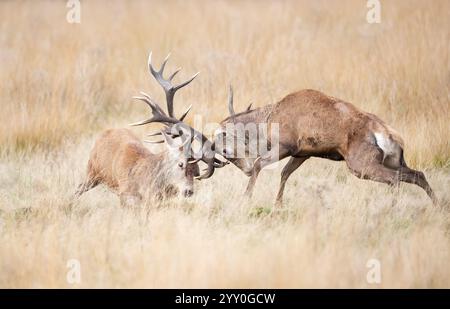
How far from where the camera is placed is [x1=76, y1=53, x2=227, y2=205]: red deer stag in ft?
26.7

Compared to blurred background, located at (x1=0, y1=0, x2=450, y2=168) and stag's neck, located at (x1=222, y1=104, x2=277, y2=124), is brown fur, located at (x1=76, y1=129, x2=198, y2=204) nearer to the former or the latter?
stag's neck, located at (x1=222, y1=104, x2=277, y2=124)

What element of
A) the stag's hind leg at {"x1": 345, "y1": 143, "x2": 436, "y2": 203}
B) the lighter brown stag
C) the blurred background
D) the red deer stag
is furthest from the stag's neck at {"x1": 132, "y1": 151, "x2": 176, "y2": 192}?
the blurred background

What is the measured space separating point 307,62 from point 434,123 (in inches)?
114

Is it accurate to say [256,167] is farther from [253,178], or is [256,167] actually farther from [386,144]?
[386,144]

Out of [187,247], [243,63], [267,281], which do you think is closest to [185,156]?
[187,247]

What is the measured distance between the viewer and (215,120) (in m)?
11.0

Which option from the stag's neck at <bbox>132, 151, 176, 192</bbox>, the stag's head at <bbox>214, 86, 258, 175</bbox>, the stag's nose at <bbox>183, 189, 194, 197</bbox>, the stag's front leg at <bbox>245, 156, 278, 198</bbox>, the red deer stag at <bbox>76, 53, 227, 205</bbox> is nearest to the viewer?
the stag's nose at <bbox>183, 189, 194, 197</bbox>

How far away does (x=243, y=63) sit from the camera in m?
12.6

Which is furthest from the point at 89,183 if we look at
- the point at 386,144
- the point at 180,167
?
the point at 386,144

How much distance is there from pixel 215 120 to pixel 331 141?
3332mm

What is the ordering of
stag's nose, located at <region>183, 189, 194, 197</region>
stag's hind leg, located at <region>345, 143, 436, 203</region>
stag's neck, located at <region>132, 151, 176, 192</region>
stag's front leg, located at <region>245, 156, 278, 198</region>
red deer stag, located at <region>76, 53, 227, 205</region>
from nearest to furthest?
stag's hind leg, located at <region>345, 143, 436, 203</region>, stag's nose, located at <region>183, 189, 194, 197</region>, red deer stag, located at <region>76, 53, 227, 205</region>, stag's neck, located at <region>132, 151, 176, 192</region>, stag's front leg, located at <region>245, 156, 278, 198</region>

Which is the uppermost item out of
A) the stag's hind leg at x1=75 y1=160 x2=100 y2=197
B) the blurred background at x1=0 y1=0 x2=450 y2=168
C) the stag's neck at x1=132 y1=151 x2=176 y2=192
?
the blurred background at x1=0 y1=0 x2=450 y2=168

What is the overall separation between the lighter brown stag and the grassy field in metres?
0.34
